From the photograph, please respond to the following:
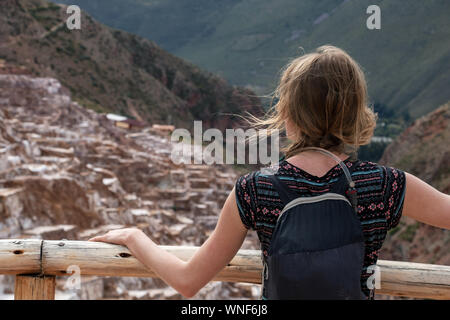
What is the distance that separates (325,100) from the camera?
1261 millimetres

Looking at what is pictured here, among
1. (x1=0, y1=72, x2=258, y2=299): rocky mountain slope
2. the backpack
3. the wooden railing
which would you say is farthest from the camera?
(x1=0, y1=72, x2=258, y2=299): rocky mountain slope

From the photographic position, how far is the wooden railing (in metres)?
1.80

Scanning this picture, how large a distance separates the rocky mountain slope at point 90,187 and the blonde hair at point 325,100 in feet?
23.6

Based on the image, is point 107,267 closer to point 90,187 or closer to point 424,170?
point 90,187

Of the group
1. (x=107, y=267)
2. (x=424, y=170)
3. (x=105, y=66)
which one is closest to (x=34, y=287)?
(x=107, y=267)

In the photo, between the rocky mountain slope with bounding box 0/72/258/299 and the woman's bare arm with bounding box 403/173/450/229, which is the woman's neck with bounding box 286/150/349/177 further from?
the rocky mountain slope with bounding box 0/72/258/299

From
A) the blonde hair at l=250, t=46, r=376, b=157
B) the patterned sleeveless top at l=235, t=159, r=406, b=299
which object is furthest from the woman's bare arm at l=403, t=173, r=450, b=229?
the blonde hair at l=250, t=46, r=376, b=157

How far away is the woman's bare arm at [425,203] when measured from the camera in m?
1.34

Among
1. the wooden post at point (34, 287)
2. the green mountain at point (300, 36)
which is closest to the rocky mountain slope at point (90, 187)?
the green mountain at point (300, 36)

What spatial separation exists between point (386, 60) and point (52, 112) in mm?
35573

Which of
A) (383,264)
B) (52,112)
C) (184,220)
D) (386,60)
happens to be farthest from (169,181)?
(386,60)

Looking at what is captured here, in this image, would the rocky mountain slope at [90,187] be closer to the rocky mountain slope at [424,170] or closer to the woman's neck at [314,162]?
the rocky mountain slope at [424,170]

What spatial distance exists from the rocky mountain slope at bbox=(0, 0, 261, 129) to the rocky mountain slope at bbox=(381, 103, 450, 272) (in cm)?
1682
